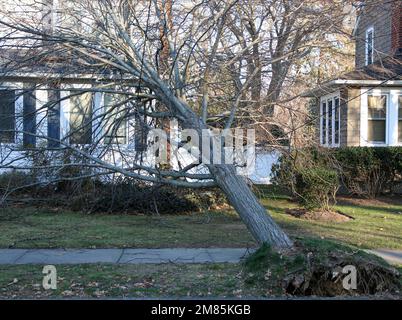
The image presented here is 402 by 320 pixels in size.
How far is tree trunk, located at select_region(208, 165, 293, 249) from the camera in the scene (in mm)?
7441

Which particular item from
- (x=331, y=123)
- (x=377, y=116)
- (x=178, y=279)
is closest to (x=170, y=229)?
(x=178, y=279)

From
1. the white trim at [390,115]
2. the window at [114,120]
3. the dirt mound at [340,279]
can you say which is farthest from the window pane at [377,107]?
the dirt mound at [340,279]

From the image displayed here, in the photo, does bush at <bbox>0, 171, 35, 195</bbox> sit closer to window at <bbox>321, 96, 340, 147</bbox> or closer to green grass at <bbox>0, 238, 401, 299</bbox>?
green grass at <bbox>0, 238, 401, 299</bbox>

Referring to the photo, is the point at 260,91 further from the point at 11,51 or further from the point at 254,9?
the point at 11,51

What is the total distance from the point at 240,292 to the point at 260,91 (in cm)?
621

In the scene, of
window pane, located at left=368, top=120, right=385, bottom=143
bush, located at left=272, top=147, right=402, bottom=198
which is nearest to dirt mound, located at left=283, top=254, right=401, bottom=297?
bush, located at left=272, top=147, right=402, bottom=198

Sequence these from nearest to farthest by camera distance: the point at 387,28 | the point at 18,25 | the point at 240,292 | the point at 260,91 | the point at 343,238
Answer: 1. the point at 240,292
2. the point at 18,25
3. the point at 343,238
4. the point at 260,91
5. the point at 387,28

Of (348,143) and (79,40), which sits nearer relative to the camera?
(79,40)

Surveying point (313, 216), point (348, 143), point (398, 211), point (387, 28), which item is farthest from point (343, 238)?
point (387, 28)

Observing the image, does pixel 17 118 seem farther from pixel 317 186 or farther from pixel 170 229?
pixel 317 186

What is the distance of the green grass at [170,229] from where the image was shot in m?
9.73

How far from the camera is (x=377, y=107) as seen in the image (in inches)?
738

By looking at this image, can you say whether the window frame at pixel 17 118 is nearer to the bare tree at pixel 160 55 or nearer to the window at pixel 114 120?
the bare tree at pixel 160 55

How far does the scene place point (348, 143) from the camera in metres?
18.9
